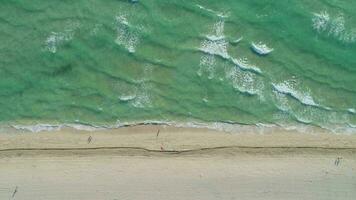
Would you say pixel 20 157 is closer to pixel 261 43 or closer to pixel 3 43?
pixel 3 43

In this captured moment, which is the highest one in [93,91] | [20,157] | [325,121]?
[325,121]

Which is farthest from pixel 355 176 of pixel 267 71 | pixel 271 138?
pixel 267 71

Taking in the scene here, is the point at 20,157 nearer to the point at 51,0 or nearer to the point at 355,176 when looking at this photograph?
the point at 51,0

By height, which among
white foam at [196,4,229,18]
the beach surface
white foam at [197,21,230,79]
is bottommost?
the beach surface

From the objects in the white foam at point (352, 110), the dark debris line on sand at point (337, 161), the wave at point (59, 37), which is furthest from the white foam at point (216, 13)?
the dark debris line on sand at point (337, 161)

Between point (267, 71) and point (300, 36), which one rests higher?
point (300, 36)

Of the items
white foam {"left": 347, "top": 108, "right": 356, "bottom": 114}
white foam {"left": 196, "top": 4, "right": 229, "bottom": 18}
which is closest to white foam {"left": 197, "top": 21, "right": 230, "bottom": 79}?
white foam {"left": 196, "top": 4, "right": 229, "bottom": 18}

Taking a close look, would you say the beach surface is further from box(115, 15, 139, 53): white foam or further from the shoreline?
box(115, 15, 139, 53): white foam

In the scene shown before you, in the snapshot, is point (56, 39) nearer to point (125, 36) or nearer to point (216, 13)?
point (125, 36)
